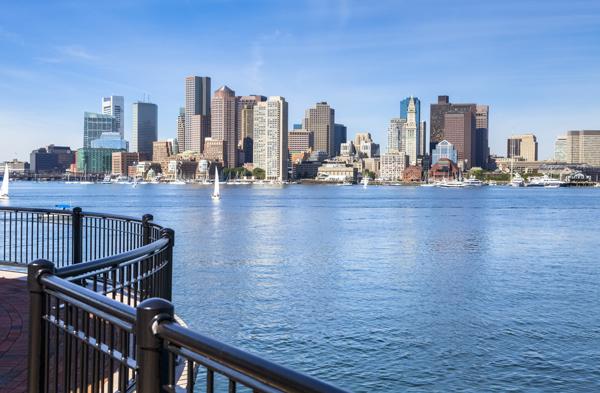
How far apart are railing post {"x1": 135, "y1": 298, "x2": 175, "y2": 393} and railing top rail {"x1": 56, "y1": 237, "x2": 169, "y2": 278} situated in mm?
1877

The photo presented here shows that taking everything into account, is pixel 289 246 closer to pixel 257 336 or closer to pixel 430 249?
pixel 430 249

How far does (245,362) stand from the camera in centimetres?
269

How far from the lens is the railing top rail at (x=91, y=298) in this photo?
3594 mm

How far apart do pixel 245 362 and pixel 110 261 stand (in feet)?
11.1

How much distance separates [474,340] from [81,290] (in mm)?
17539

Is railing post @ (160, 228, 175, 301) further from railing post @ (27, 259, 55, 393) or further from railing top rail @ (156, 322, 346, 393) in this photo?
railing top rail @ (156, 322, 346, 393)

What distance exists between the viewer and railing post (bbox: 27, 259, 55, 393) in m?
4.71

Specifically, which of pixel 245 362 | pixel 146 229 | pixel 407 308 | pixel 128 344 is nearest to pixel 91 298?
pixel 128 344

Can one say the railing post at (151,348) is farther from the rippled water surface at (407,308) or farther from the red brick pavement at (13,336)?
the rippled water surface at (407,308)

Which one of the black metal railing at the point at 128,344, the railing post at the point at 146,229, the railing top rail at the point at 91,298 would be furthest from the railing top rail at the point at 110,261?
the railing post at the point at 146,229

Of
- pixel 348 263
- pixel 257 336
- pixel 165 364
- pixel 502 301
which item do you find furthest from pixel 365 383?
pixel 348 263

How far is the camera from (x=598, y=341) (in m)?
20.0

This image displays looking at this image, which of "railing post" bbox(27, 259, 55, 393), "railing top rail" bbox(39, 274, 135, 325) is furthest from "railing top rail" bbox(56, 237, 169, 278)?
"railing top rail" bbox(39, 274, 135, 325)

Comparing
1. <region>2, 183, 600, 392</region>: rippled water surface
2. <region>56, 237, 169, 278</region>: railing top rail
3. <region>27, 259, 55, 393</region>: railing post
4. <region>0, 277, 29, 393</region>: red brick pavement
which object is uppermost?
<region>56, 237, 169, 278</region>: railing top rail
